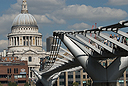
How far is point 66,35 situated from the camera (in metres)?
50.6

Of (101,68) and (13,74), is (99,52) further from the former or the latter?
(13,74)

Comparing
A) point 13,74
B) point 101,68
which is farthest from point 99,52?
point 13,74

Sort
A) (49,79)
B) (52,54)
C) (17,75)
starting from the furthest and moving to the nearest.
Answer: (17,75) → (49,79) → (52,54)

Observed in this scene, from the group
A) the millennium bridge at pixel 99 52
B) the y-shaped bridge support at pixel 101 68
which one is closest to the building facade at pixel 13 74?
the millennium bridge at pixel 99 52

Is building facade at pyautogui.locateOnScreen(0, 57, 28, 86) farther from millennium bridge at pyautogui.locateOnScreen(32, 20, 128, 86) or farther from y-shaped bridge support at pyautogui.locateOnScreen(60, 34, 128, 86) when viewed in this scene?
y-shaped bridge support at pyautogui.locateOnScreen(60, 34, 128, 86)

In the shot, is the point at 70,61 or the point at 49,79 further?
the point at 49,79

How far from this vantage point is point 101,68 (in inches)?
1795

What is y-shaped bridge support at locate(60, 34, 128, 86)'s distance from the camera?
43.0 meters

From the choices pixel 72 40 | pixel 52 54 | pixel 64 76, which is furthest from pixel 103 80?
pixel 64 76

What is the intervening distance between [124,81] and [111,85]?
72.1m

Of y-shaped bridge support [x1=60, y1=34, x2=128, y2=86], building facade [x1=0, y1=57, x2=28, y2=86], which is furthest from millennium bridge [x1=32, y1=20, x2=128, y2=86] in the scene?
building facade [x1=0, y1=57, x2=28, y2=86]

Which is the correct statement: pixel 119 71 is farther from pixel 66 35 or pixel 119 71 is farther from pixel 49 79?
pixel 49 79

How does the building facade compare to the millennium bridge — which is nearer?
the millennium bridge

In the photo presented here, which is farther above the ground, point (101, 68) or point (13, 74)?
point (13, 74)
